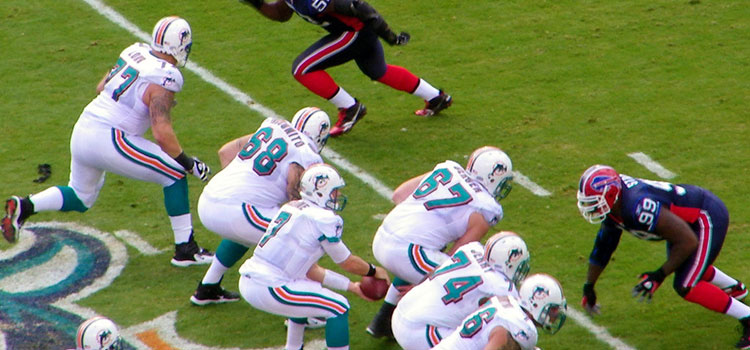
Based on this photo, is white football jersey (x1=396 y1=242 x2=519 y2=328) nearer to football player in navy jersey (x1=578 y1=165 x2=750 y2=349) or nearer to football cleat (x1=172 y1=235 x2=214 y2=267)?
football player in navy jersey (x1=578 y1=165 x2=750 y2=349)

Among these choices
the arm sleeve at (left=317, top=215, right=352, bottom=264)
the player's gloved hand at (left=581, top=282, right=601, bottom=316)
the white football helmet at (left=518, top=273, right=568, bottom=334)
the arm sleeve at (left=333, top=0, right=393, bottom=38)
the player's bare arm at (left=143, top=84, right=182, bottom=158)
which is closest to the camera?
the white football helmet at (left=518, top=273, right=568, bottom=334)

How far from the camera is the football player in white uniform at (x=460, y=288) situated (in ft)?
18.3

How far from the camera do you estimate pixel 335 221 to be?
5.93 meters

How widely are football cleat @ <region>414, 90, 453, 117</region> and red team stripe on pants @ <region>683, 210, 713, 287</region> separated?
328 centimetres

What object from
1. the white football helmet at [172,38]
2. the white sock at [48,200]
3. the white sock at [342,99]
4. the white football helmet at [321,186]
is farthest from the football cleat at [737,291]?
the white sock at [48,200]

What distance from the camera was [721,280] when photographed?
6.61 m

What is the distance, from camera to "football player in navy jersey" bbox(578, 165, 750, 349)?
241 inches

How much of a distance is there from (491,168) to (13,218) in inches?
124

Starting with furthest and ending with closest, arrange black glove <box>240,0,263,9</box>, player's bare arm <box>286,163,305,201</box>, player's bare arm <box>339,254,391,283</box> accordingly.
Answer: black glove <box>240,0,263,9</box>
player's bare arm <box>286,163,305,201</box>
player's bare arm <box>339,254,391,283</box>

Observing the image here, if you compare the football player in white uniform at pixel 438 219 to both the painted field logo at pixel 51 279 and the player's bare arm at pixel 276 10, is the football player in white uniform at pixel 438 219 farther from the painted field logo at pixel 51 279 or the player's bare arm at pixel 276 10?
the player's bare arm at pixel 276 10

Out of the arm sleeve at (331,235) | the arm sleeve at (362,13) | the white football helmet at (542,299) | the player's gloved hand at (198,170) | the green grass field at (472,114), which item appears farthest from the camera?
the arm sleeve at (362,13)

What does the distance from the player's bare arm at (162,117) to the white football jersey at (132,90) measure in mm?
42

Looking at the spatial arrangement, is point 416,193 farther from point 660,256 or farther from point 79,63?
point 79,63

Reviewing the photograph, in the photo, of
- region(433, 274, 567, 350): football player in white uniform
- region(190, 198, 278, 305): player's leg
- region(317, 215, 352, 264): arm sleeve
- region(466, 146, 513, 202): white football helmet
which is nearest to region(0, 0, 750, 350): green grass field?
region(190, 198, 278, 305): player's leg
